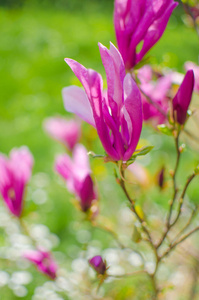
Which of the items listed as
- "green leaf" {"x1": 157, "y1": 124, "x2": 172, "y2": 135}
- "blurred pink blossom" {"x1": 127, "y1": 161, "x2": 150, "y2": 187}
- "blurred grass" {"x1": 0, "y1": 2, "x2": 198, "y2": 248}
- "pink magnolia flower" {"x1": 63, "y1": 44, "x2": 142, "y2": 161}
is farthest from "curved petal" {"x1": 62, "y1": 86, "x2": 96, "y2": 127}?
"blurred pink blossom" {"x1": 127, "y1": 161, "x2": 150, "y2": 187}

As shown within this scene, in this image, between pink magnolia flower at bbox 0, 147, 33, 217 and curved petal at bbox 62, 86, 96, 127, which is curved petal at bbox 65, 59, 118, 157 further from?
pink magnolia flower at bbox 0, 147, 33, 217

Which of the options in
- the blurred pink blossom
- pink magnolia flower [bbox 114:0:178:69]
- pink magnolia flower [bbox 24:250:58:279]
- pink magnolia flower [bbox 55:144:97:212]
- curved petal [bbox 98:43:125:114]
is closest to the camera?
curved petal [bbox 98:43:125:114]

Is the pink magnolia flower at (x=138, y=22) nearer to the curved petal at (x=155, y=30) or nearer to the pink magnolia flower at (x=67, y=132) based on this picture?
the curved petal at (x=155, y=30)

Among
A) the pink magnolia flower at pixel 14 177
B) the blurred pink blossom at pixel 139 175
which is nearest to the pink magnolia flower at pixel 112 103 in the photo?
the pink magnolia flower at pixel 14 177

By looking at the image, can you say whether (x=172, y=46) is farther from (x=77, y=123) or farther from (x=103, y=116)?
(x=103, y=116)

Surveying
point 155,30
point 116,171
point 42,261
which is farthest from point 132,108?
point 42,261

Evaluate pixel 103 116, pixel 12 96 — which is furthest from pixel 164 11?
pixel 12 96

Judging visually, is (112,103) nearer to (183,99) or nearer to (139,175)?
(183,99)
